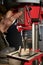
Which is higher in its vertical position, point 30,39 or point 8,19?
point 8,19

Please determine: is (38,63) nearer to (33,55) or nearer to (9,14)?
(33,55)

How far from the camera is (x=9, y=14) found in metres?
1.32

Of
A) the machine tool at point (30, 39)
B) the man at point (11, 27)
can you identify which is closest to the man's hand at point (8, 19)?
the man at point (11, 27)

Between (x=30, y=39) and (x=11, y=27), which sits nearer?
(x=30, y=39)

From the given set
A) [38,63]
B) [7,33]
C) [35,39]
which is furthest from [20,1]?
[38,63]

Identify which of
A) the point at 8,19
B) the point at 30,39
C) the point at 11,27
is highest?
the point at 8,19

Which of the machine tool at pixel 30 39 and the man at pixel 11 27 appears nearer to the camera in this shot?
the machine tool at pixel 30 39

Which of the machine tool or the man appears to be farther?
the man

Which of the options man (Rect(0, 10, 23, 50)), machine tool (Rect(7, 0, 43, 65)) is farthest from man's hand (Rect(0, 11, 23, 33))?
machine tool (Rect(7, 0, 43, 65))

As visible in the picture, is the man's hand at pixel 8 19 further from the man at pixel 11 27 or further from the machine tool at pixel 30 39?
the machine tool at pixel 30 39

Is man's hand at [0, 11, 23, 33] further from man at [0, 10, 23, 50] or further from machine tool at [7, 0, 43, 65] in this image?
machine tool at [7, 0, 43, 65]

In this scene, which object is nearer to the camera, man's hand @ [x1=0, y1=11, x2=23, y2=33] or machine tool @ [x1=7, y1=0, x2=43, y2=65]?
machine tool @ [x1=7, y1=0, x2=43, y2=65]

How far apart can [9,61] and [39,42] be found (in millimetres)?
331

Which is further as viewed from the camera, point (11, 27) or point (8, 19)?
point (11, 27)
